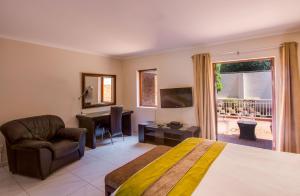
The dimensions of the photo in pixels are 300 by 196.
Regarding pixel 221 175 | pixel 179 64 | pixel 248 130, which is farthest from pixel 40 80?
pixel 248 130

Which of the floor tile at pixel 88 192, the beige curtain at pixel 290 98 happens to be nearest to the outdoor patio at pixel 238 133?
the beige curtain at pixel 290 98

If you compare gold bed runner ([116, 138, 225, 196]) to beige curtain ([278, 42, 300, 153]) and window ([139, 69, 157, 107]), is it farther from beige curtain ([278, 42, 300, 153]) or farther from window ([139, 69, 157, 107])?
window ([139, 69, 157, 107])

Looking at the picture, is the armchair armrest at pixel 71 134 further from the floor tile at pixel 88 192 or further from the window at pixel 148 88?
the window at pixel 148 88

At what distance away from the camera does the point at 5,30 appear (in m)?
2.77

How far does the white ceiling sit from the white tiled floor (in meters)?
2.42

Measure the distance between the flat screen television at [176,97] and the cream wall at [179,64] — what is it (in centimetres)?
23

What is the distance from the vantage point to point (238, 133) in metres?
4.68

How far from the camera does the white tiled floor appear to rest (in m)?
2.21

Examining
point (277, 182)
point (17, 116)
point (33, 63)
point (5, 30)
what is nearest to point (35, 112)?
point (17, 116)

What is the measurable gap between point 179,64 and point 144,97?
5.13 ft

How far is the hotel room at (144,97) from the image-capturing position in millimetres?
1668

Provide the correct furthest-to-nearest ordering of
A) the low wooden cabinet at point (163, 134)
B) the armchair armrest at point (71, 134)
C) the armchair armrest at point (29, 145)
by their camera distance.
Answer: the low wooden cabinet at point (163, 134)
the armchair armrest at point (71, 134)
the armchair armrest at point (29, 145)

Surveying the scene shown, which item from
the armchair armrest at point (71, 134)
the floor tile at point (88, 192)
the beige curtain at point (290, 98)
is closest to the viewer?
the floor tile at point (88, 192)

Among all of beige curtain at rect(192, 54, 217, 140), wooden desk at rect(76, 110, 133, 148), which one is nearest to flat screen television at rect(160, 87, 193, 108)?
beige curtain at rect(192, 54, 217, 140)
